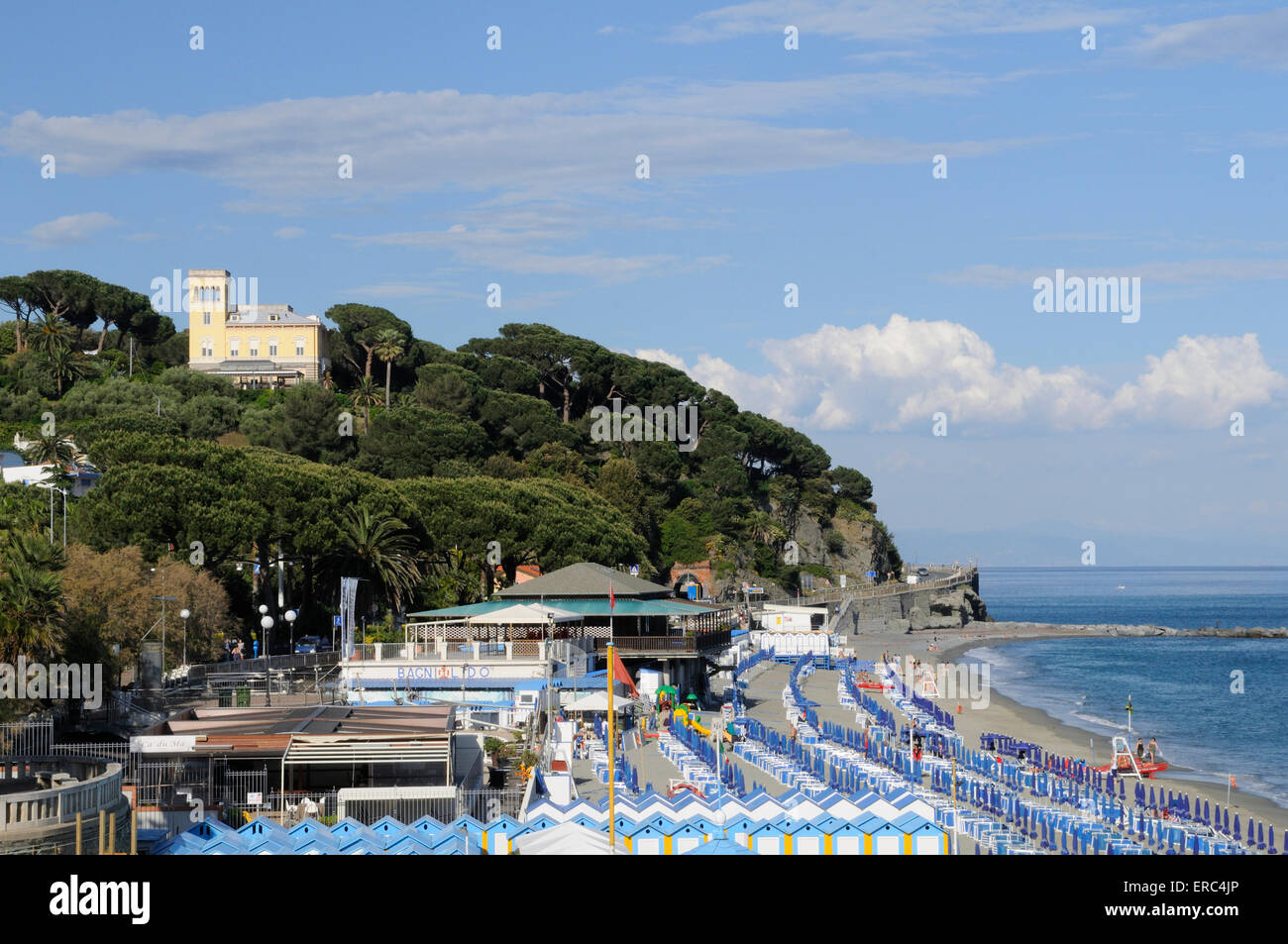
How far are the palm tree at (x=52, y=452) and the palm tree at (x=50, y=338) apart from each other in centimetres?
3041

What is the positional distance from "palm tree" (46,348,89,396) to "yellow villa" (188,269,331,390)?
14.0 metres

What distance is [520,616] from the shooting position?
44.1m

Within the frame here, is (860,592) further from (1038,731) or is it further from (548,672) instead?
(548,672)

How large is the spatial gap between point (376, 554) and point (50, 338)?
5418cm

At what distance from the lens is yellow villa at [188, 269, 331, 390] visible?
4417 inches

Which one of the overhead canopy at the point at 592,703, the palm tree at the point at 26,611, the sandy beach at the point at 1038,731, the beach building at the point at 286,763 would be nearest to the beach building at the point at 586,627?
the overhead canopy at the point at 592,703

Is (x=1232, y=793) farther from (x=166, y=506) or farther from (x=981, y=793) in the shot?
(x=166, y=506)

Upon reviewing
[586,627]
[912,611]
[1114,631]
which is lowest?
[1114,631]

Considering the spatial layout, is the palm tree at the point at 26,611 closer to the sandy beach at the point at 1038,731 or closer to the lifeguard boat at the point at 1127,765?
the sandy beach at the point at 1038,731

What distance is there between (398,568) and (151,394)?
39.6 m

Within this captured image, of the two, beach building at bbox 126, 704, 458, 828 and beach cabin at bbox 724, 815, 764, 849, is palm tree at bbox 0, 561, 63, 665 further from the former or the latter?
beach cabin at bbox 724, 815, 764, 849

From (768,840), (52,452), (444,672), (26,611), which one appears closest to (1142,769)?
(444,672)

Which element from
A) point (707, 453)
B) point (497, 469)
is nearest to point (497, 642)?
point (497, 469)

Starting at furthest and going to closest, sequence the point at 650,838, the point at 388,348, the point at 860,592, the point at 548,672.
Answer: the point at 860,592
the point at 388,348
the point at 548,672
the point at 650,838
